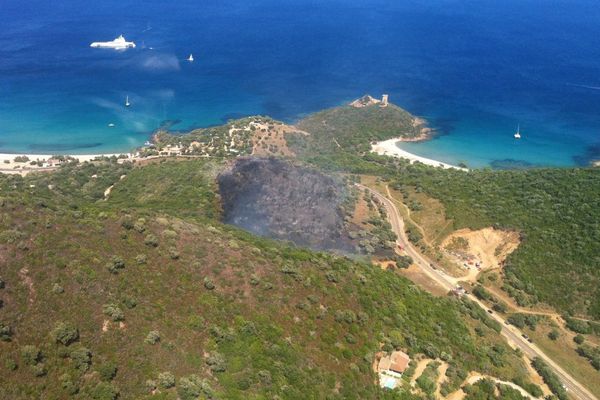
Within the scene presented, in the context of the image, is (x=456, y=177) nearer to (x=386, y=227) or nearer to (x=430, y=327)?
(x=386, y=227)

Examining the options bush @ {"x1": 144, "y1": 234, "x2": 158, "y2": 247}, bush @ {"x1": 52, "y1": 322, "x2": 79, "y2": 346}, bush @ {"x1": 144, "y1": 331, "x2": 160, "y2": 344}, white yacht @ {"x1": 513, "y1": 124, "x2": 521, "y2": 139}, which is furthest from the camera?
white yacht @ {"x1": 513, "y1": 124, "x2": 521, "y2": 139}

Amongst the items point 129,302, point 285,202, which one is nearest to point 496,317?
point 285,202

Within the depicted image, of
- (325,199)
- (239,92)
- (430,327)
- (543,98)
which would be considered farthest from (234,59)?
(430,327)

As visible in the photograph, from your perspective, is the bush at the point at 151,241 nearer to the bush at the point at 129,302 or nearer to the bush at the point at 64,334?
the bush at the point at 129,302

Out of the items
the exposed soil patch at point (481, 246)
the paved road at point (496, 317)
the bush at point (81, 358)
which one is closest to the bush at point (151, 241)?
the bush at point (81, 358)

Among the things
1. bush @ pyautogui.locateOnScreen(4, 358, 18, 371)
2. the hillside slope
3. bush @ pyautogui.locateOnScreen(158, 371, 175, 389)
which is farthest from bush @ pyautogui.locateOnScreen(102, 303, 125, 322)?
bush @ pyautogui.locateOnScreen(4, 358, 18, 371)

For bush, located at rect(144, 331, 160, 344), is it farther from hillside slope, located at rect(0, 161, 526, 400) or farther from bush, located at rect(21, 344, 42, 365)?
bush, located at rect(21, 344, 42, 365)
